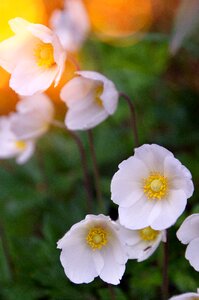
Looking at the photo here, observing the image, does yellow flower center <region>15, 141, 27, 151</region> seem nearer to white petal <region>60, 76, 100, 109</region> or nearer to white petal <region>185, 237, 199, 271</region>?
white petal <region>60, 76, 100, 109</region>

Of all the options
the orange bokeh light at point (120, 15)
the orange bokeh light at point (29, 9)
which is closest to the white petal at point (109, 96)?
the orange bokeh light at point (120, 15)

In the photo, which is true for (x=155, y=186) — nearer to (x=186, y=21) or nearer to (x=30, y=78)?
(x=30, y=78)

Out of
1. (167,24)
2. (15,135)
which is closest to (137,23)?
(167,24)

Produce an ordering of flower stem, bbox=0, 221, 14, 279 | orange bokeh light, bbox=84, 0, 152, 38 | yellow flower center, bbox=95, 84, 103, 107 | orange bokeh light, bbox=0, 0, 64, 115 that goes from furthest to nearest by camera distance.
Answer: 1. orange bokeh light, bbox=0, 0, 64, 115
2. orange bokeh light, bbox=84, 0, 152, 38
3. flower stem, bbox=0, 221, 14, 279
4. yellow flower center, bbox=95, 84, 103, 107

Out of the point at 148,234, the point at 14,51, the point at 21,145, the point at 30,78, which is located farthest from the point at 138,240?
the point at 21,145

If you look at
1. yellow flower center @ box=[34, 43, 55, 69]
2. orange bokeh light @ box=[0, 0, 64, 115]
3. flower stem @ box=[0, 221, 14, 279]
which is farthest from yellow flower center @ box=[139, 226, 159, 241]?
orange bokeh light @ box=[0, 0, 64, 115]

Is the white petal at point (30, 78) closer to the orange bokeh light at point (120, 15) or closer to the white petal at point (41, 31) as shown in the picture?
the white petal at point (41, 31)
